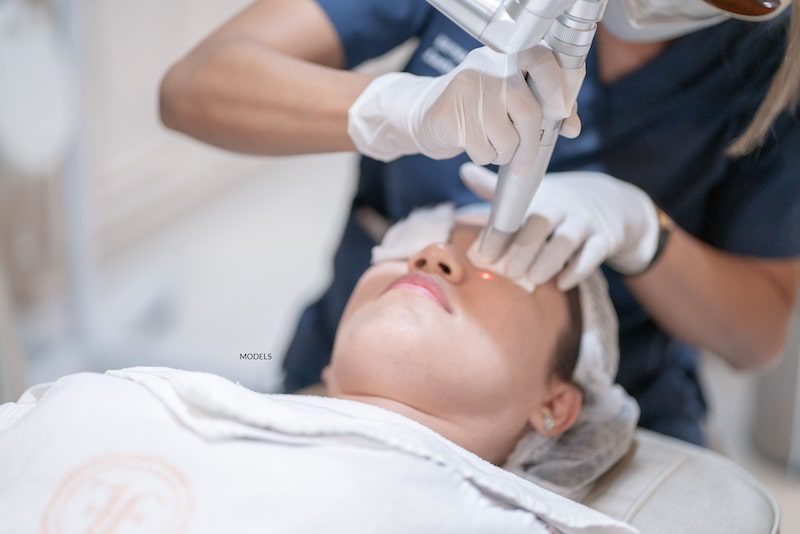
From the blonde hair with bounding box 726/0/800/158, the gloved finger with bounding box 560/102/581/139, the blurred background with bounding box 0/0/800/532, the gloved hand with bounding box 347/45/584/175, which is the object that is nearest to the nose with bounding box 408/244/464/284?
the gloved hand with bounding box 347/45/584/175

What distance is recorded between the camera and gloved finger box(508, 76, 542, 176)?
0.81 metres

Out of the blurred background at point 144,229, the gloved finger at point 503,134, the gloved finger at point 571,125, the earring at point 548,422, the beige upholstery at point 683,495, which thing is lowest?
the blurred background at point 144,229

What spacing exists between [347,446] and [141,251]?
1796 mm

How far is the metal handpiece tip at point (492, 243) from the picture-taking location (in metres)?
0.95

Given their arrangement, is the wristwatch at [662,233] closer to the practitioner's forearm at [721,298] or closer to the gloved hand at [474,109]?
the practitioner's forearm at [721,298]

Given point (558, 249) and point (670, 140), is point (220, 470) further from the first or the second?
point (670, 140)

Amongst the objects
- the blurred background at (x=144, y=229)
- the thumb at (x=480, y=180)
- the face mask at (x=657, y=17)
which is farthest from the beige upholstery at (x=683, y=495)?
the blurred background at (x=144, y=229)

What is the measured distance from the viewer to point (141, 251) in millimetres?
2371

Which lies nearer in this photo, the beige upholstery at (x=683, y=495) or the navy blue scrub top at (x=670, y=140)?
the beige upholstery at (x=683, y=495)

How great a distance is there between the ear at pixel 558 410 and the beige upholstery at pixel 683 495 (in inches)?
3.1

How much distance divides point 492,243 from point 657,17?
295 millimetres

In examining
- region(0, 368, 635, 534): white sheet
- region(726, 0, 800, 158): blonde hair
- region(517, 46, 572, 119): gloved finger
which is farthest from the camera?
region(726, 0, 800, 158): blonde hair

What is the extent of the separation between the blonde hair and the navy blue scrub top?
2cm

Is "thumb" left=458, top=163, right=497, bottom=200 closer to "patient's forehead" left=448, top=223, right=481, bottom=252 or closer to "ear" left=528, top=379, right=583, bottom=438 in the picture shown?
"patient's forehead" left=448, top=223, right=481, bottom=252
